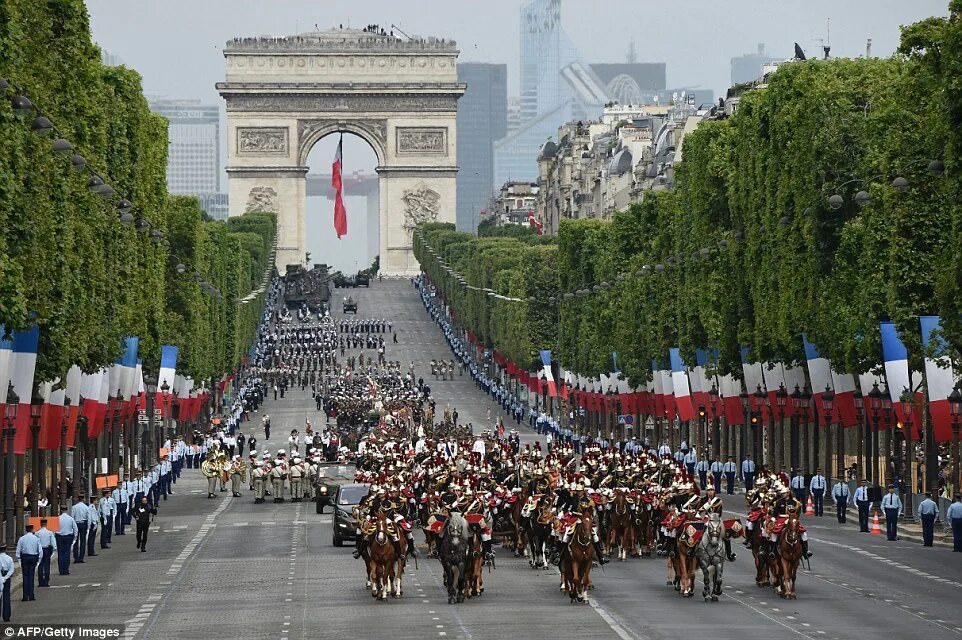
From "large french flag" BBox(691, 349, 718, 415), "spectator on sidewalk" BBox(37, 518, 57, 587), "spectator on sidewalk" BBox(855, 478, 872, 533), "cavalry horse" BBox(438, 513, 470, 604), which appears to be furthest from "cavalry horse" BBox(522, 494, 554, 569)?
"large french flag" BBox(691, 349, 718, 415)

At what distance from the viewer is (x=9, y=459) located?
5009 centimetres

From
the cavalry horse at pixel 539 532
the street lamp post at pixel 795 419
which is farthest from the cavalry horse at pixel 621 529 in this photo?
the street lamp post at pixel 795 419

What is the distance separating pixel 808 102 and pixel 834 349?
8.23 metres

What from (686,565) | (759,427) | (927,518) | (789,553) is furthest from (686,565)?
(759,427)

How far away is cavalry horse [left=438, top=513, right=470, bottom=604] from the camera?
129 feet

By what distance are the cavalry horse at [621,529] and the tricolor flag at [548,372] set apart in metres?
74.5

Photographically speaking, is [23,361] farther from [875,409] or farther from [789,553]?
[875,409]

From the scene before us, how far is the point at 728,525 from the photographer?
137 feet

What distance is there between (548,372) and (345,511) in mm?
72240

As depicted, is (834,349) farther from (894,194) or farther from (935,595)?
(935,595)

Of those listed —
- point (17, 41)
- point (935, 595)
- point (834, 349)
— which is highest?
point (17, 41)

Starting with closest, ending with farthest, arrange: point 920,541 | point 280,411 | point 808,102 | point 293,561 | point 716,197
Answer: point 293,561, point 920,541, point 808,102, point 716,197, point 280,411

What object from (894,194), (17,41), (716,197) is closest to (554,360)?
(716,197)

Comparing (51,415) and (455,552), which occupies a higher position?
(51,415)
